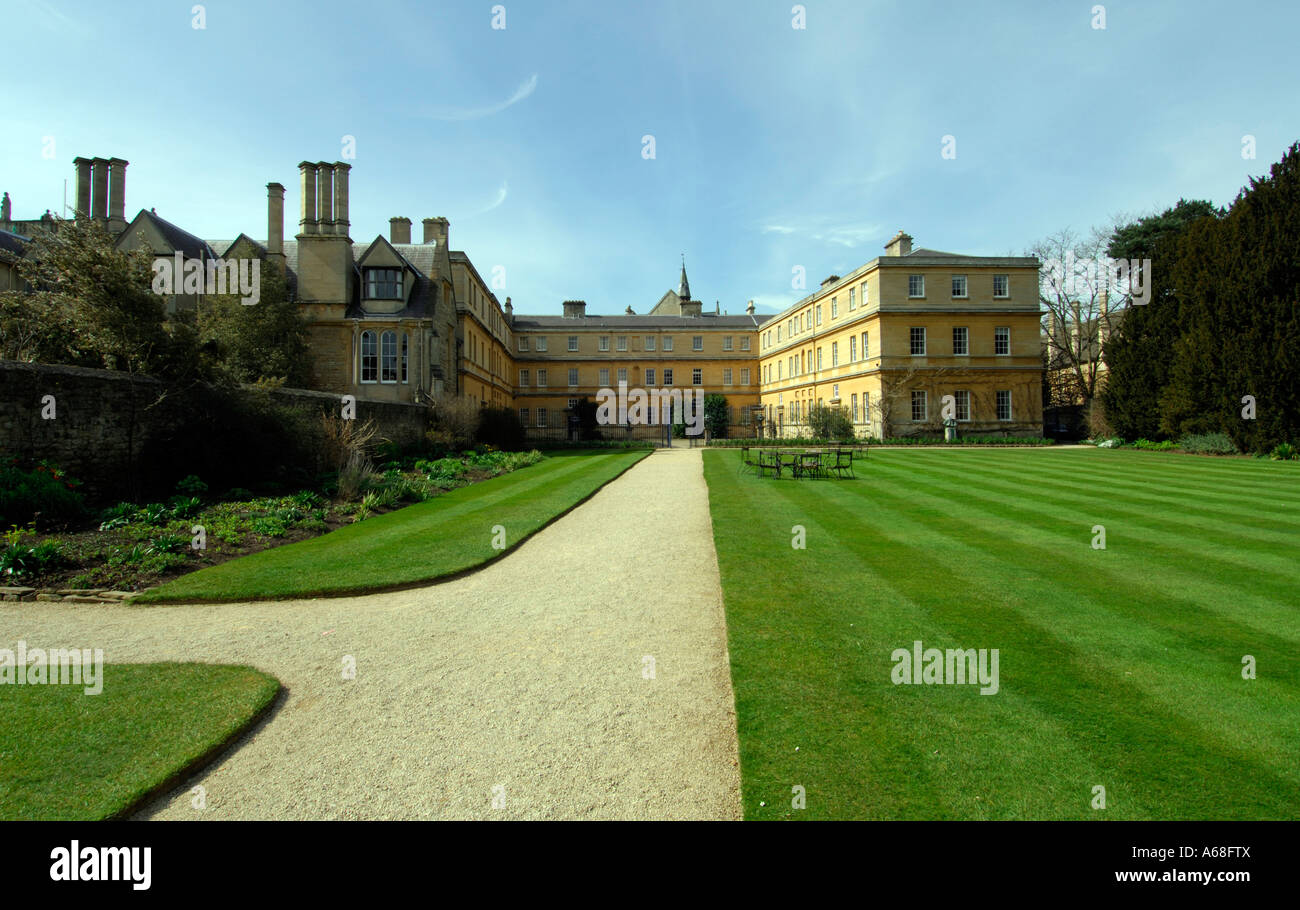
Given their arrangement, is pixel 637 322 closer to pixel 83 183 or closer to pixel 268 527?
pixel 83 183

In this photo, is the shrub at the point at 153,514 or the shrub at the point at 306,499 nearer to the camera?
the shrub at the point at 153,514

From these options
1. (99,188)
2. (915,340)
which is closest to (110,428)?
(99,188)

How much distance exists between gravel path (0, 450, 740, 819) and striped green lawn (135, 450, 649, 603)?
338 millimetres

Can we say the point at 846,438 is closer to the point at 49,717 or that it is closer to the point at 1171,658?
the point at 1171,658

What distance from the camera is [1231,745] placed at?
11.9 feet

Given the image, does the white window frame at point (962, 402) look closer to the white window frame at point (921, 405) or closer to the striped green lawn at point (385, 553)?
the white window frame at point (921, 405)

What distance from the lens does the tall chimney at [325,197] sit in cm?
3086

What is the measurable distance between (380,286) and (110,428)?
74.5 feet

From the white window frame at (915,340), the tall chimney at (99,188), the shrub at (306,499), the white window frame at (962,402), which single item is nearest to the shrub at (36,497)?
the shrub at (306,499)

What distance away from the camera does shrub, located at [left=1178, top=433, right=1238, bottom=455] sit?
26067 mm

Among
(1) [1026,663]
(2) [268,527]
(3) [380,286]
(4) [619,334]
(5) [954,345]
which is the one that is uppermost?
(4) [619,334]

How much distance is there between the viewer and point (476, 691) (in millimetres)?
4746

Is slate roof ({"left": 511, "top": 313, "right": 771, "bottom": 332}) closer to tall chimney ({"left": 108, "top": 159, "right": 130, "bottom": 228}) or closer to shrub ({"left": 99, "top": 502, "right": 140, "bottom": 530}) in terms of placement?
tall chimney ({"left": 108, "top": 159, "right": 130, "bottom": 228})

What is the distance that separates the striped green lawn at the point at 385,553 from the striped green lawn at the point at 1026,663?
3.86 metres
